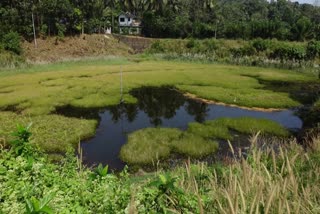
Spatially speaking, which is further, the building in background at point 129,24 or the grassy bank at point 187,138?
the building in background at point 129,24

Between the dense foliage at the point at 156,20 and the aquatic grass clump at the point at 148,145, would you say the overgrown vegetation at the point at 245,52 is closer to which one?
the dense foliage at the point at 156,20

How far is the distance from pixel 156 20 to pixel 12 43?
35.6 meters

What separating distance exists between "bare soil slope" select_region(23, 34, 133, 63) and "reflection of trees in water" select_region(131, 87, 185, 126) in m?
26.7

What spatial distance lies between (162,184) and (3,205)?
2.41m

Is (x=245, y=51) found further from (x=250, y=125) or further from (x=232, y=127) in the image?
(x=232, y=127)

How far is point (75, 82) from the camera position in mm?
35969

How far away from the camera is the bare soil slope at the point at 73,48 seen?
5496cm

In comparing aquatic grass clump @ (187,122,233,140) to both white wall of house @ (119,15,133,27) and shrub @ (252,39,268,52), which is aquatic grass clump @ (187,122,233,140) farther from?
white wall of house @ (119,15,133,27)

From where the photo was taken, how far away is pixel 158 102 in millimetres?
29609

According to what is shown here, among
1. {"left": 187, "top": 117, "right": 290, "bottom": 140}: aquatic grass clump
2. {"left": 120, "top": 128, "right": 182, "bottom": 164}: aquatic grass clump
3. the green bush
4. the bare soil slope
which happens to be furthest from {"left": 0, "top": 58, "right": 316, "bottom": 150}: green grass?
the green bush

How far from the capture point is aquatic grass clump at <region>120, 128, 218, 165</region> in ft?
55.8

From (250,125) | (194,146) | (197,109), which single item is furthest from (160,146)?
(197,109)

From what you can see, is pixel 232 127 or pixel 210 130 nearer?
pixel 210 130

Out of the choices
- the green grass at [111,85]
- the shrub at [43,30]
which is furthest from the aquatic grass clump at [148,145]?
the shrub at [43,30]
